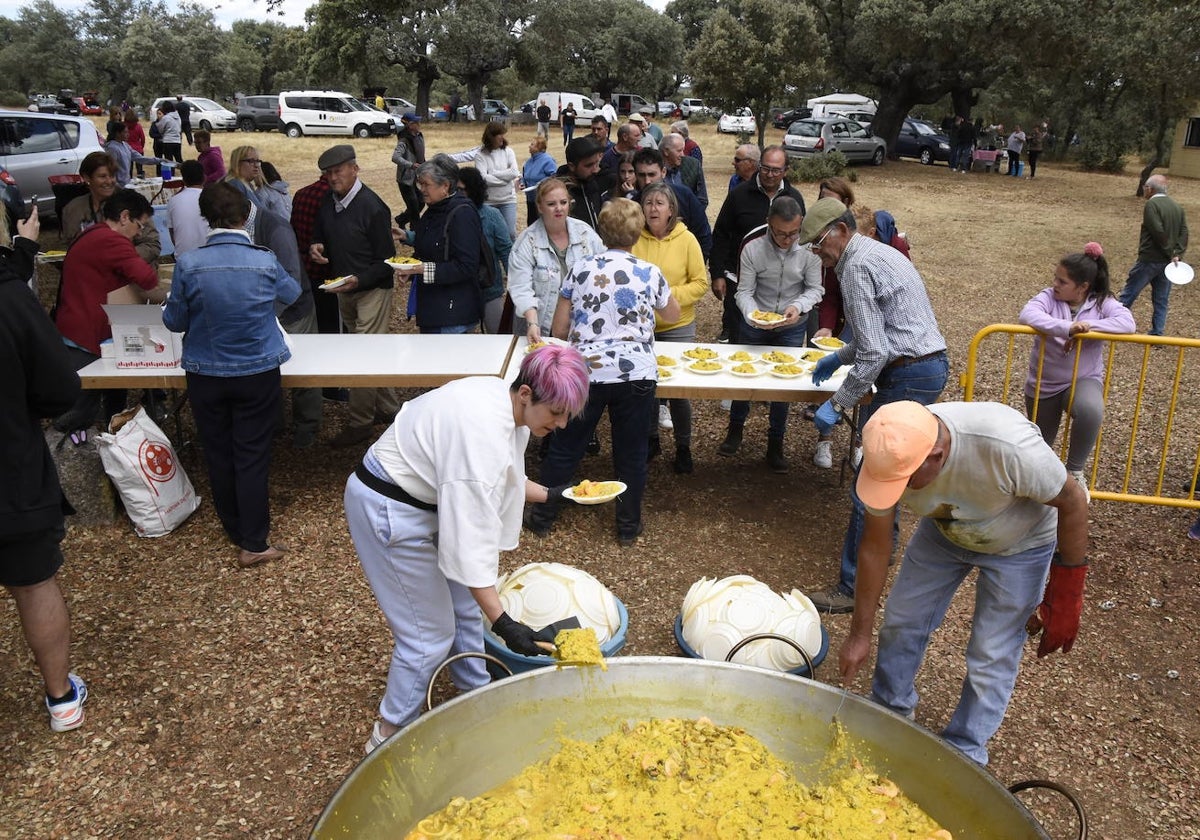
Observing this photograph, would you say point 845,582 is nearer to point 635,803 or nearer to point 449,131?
point 635,803

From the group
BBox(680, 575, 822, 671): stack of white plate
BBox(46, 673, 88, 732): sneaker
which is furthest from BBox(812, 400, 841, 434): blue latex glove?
BBox(46, 673, 88, 732): sneaker

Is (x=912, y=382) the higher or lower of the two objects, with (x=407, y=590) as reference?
higher

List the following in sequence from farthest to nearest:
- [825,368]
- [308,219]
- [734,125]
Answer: [734,125] → [308,219] → [825,368]

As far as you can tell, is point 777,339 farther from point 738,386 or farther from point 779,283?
point 738,386

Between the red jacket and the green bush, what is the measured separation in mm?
18290

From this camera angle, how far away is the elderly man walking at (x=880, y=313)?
402 centimetres

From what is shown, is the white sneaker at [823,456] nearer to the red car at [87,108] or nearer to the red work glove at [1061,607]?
the red work glove at [1061,607]

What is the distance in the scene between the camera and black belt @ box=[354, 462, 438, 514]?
2.87m

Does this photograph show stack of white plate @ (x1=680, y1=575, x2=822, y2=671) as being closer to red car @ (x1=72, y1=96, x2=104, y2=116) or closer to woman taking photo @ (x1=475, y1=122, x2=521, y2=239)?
woman taking photo @ (x1=475, y1=122, x2=521, y2=239)

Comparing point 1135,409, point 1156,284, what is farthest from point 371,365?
point 1156,284

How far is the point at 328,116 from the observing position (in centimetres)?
3105

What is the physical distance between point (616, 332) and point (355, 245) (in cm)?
234

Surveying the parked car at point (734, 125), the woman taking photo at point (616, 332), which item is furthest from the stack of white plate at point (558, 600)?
the parked car at point (734, 125)

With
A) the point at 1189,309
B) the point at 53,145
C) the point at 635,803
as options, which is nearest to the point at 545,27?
the point at 53,145
